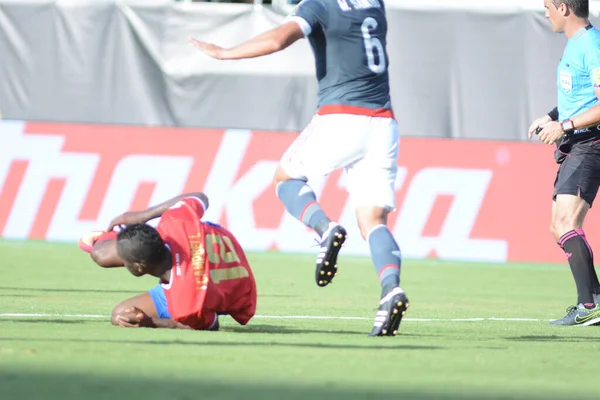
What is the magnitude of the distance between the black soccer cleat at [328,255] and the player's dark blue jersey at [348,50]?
85 cm

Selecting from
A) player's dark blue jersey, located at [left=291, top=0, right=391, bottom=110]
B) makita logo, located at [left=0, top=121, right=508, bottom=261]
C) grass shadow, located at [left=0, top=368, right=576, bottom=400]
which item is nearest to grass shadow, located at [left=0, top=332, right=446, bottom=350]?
grass shadow, located at [left=0, top=368, right=576, bottom=400]

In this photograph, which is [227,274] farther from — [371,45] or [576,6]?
[576,6]

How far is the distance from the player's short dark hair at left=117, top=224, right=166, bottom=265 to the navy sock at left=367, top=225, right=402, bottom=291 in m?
1.22

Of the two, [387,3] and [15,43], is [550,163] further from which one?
[15,43]

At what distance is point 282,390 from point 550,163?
11398 millimetres

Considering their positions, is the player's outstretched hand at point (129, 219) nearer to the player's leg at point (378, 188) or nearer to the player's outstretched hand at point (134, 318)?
the player's outstretched hand at point (134, 318)

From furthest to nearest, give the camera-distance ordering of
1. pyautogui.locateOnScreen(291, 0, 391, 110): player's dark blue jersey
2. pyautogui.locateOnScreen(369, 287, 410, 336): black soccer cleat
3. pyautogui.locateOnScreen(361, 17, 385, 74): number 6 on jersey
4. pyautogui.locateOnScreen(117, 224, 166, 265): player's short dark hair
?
pyautogui.locateOnScreen(361, 17, 385, 74): number 6 on jersey, pyautogui.locateOnScreen(291, 0, 391, 110): player's dark blue jersey, pyautogui.locateOnScreen(117, 224, 166, 265): player's short dark hair, pyautogui.locateOnScreen(369, 287, 410, 336): black soccer cleat

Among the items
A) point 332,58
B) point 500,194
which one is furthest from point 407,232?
point 332,58

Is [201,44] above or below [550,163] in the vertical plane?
above

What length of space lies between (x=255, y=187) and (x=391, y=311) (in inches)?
359

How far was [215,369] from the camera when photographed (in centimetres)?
521

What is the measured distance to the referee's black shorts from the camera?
8.64 m

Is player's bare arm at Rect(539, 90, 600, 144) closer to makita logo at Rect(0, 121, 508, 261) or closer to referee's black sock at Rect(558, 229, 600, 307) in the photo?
referee's black sock at Rect(558, 229, 600, 307)

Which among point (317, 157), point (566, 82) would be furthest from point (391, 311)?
point (566, 82)
